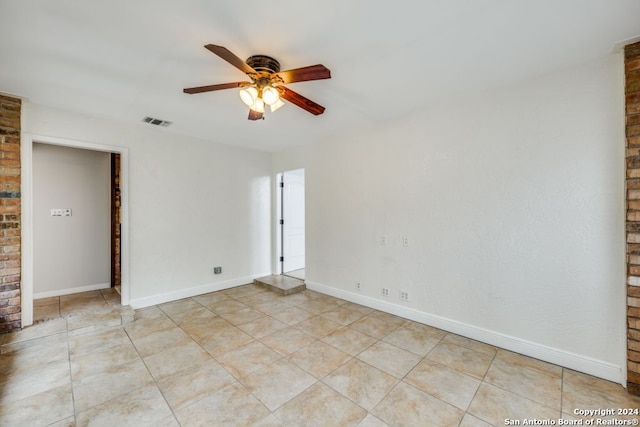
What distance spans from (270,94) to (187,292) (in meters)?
3.53

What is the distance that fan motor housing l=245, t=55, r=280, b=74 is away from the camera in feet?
6.54

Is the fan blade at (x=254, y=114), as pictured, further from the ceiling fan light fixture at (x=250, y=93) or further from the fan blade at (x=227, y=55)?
the fan blade at (x=227, y=55)

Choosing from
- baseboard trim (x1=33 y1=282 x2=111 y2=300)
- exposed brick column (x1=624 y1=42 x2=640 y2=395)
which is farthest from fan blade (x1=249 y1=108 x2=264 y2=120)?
baseboard trim (x1=33 y1=282 x2=111 y2=300)

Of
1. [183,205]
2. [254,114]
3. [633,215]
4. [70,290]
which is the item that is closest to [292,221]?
[183,205]

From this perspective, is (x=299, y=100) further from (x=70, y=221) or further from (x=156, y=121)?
(x=70, y=221)

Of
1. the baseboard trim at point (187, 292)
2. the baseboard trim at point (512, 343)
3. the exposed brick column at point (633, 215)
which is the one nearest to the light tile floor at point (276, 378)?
the baseboard trim at point (512, 343)

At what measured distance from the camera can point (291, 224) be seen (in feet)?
18.3

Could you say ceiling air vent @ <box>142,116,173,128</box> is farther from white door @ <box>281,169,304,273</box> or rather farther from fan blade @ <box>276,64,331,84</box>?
fan blade @ <box>276,64,331,84</box>

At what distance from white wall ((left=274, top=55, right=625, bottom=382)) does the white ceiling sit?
341mm

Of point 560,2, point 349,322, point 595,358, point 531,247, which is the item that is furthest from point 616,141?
point 349,322

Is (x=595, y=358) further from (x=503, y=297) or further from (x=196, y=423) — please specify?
(x=196, y=423)

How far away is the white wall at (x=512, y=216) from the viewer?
6.97 feet

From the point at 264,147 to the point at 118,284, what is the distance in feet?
11.6

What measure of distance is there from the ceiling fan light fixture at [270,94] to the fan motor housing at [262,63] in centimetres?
12
